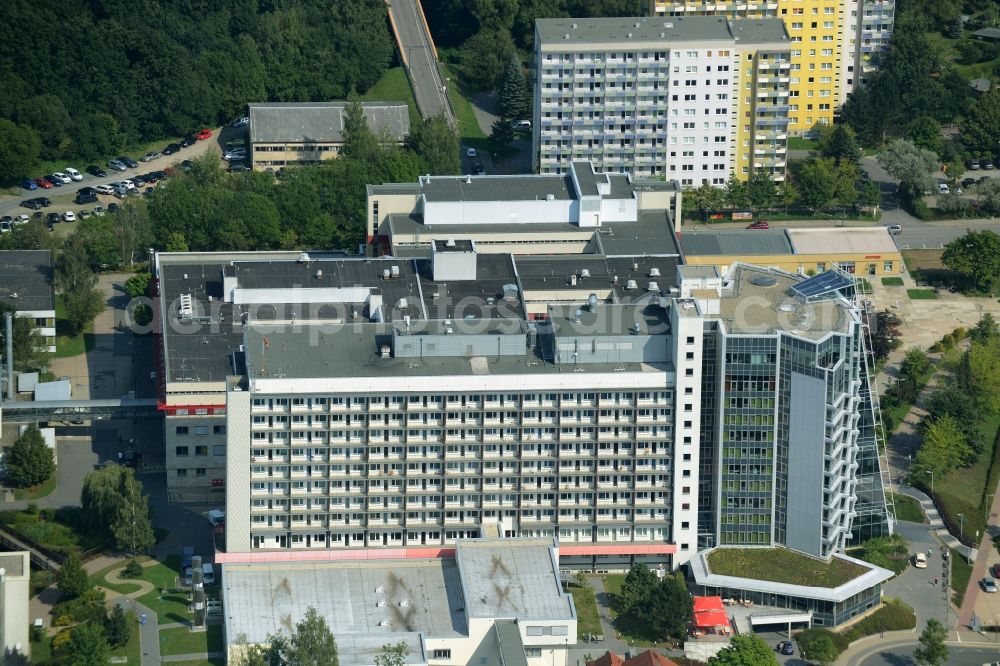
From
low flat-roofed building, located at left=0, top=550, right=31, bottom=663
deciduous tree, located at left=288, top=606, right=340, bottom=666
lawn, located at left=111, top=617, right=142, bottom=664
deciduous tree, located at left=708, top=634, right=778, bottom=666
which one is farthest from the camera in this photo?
lawn, located at left=111, top=617, right=142, bottom=664

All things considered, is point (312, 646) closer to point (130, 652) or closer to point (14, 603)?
point (130, 652)

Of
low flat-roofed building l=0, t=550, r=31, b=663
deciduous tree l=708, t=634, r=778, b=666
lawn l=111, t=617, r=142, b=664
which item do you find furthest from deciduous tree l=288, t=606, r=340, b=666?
deciduous tree l=708, t=634, r=778, b=666

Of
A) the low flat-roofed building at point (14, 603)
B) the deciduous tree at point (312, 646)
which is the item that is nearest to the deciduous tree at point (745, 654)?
the deciduous tree at point (312, 646)

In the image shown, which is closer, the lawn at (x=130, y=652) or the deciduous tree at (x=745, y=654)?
the deciduous tree at (x=745, y=654)

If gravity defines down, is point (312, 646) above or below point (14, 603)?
Result: below

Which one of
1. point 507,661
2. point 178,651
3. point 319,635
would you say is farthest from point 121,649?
point 507,661

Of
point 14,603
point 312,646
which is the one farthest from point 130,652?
point 312,646

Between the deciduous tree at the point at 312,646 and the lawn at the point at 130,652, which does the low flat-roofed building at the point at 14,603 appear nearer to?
the lawn at the point at 130,652

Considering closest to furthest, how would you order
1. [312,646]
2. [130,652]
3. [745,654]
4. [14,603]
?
1. [312,646]
2. [14,603]
3. [745,654]
4. [130,652]

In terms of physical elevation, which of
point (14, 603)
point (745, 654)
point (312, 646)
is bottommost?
point (745, 654)

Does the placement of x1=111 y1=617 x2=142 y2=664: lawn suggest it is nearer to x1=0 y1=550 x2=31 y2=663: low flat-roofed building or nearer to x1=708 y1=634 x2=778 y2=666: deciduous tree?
x1=0 y1=550 x2=31 y2=663: low flat-roofed building
